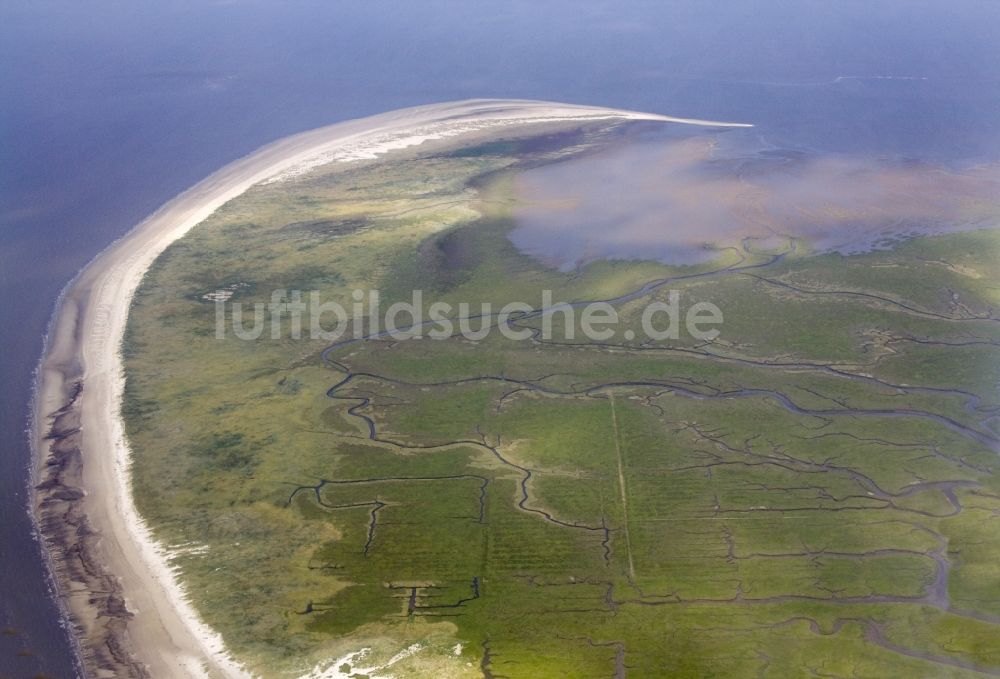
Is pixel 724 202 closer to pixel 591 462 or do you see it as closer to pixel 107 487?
pixel 591 462

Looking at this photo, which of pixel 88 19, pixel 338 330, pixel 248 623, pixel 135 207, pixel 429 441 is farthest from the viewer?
pixel 88 19

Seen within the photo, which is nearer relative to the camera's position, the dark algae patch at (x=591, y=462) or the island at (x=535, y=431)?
the dark algae patch at (x=591, y=462)

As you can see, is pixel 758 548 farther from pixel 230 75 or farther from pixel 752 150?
pixel 230 75

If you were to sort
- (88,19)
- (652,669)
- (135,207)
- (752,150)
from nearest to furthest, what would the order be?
(652,669)
(135,207)
(752,150)
(88,19)

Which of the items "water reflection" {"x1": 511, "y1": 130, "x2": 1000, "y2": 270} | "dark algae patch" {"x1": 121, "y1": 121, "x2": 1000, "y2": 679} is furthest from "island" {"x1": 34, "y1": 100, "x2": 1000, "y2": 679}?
"water reflection" {"x1": 511, "y1": 130, "x2": 1000, "y2": 270}

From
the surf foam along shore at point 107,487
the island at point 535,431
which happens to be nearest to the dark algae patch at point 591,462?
the island at point 535,431

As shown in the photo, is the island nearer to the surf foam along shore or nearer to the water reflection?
the surf foam along shore

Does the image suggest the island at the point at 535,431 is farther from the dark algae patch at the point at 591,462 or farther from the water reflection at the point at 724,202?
the water reflection at the point at 724,202

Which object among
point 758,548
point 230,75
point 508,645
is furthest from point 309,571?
point 230,75

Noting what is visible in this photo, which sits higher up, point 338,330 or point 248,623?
point 338,330
